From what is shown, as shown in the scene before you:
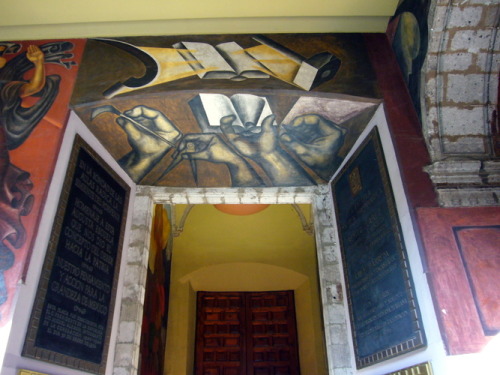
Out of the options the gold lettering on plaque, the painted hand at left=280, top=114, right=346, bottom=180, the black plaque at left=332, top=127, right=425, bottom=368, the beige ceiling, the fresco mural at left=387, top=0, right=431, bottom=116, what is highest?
the beige ceiling

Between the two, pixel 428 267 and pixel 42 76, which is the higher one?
pixel 42 76

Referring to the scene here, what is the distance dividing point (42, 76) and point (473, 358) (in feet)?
15.0

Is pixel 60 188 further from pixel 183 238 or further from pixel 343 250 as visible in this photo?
pixel 183 238

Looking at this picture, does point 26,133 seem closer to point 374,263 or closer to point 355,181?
point 355,181

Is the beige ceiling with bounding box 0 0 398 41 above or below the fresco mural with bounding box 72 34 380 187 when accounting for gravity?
above

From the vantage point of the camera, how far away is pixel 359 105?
4309mm

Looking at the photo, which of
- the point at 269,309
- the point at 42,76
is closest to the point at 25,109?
the point at 42,76

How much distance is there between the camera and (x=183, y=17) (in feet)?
15.6

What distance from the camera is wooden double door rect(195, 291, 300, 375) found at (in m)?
7.75

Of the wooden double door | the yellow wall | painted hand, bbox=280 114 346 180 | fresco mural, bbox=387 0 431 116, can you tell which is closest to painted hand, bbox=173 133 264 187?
painted hand, bbox=280 114 346 180

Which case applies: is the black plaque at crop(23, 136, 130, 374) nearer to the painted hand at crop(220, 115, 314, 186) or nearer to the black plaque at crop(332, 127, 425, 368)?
the painted hand at crop(220, 115, 314, 186)

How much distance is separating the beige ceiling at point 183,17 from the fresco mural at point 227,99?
6.0 inches

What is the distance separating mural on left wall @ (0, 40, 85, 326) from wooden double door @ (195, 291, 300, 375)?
5251 millimetres

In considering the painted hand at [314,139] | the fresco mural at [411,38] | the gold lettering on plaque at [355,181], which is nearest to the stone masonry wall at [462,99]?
the fresco mural at [411,38]
